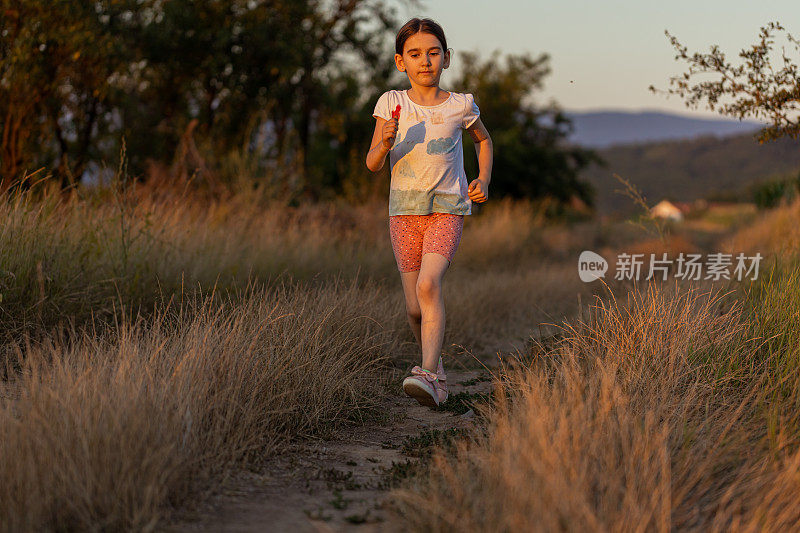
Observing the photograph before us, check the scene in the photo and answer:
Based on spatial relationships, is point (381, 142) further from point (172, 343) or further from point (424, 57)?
point (172, 343)

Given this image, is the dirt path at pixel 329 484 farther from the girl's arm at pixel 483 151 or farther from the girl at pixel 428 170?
the girl's arm at pixel 483 151

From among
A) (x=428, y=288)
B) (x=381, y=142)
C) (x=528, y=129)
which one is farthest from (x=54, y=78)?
(x=528, y=129)

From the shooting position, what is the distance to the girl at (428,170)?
4.17m

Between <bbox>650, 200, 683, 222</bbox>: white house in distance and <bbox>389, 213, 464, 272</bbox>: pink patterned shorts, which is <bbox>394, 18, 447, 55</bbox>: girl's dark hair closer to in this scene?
<bbox>389, 213, 464, 272</bbox>: pink patterned shorts

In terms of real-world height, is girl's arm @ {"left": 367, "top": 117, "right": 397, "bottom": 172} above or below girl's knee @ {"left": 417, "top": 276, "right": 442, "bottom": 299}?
above

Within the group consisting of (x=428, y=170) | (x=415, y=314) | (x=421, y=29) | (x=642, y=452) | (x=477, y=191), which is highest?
(x=421, y=29)

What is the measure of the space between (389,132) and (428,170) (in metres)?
0.33

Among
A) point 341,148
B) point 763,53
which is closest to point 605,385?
point 763,53

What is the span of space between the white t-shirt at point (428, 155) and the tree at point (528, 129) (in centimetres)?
1477

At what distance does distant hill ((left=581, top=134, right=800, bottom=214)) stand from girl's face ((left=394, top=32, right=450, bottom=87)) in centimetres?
4545

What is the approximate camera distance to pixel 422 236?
439 centimetres

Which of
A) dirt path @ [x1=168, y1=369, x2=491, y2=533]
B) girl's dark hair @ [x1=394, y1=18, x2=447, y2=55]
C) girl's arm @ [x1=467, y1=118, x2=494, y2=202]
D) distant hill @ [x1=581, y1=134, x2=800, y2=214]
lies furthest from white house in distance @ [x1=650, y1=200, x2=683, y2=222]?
distant hill @ [x1=581, y1=134, x2=800, y2=214]

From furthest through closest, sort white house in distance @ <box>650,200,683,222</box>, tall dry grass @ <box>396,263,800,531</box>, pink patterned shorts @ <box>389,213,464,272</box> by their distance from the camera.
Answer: white house in distance @ <box>650,200,683,222</box>, pink patterned shorts @ <box>389,213,464,272</box>, tall dry grass @ <box>396,263,800,531</box>

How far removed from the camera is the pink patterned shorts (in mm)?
4242
